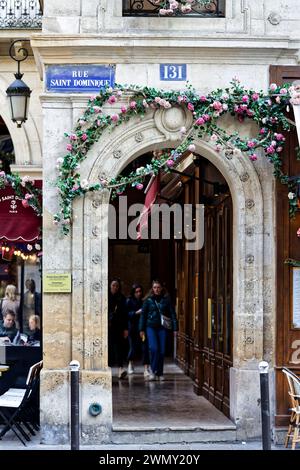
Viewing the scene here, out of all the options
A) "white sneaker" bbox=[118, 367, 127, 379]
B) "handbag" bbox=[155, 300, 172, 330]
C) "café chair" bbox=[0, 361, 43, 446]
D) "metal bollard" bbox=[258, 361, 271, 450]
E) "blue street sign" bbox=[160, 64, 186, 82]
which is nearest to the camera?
"metal bollard" bbox=[258, 361, 271, 450]

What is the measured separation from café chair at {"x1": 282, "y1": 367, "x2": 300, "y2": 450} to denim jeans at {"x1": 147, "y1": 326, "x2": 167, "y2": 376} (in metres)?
5.57

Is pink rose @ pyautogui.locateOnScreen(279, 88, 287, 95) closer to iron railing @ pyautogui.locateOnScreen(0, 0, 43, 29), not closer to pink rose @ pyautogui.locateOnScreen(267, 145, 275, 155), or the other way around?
pink rose @ pyautogui.locateOnScreen(267, 145, 275, 155)

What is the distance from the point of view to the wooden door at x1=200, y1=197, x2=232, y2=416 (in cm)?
1436

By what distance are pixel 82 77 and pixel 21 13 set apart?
5241 mm

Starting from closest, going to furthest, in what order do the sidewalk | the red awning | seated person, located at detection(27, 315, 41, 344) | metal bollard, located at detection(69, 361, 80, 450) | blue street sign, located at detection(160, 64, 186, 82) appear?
1. metal bollard, located at detection(69, 361, 80, 450)
2. the sidewalk
3. blue street sign, located at detection(160, 64, 186, 82)
4. the red awning
5. seated person, located at detection(27, 315, 41, 344)

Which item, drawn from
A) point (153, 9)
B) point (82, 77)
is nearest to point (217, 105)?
point (153, 9)

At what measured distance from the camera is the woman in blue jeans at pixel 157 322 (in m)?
17.9

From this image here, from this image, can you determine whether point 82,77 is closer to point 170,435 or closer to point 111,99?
point 111,99

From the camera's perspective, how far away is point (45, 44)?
1293cm

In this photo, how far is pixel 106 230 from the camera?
13.1 m

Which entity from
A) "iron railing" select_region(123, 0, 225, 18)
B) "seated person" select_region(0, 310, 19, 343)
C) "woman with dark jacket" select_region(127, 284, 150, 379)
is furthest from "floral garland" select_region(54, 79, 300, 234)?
"woman with dark jacket" select_region(127, 284, 150, 379)

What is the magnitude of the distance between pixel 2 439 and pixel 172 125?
429 cm

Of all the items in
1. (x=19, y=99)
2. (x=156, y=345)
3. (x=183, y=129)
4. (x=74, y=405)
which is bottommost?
(x=74, y=405)

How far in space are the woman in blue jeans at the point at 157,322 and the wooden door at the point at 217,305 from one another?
1375 mm
